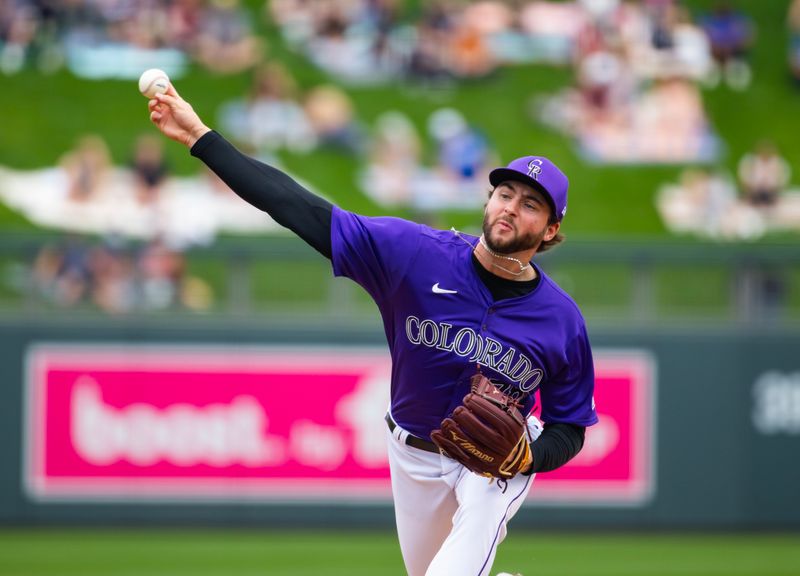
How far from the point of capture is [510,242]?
4633 millimetres

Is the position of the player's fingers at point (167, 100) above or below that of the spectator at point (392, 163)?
above

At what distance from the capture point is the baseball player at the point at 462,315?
4.55 m

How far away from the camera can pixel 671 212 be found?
16.1m

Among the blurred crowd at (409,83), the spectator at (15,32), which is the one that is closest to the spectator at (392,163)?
the blurred crowd at (409,83)

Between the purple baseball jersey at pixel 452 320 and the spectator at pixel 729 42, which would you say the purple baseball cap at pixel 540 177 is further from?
the spectator at pixel 729 42

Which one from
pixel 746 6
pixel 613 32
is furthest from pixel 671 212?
pixel 746 6

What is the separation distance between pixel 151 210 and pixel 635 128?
690 centimetres

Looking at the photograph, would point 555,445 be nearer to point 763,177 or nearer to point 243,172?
point 243,172

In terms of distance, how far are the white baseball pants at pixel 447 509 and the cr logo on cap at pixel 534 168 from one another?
1147 mm

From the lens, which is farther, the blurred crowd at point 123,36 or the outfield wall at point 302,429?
the blurred crowd at point 123,36

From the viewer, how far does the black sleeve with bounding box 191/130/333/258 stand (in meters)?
4.48

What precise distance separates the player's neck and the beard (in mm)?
53

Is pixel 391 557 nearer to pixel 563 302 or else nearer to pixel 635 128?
pixel 563 302

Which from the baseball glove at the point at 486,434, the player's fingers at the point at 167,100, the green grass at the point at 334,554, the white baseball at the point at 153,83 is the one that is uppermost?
the white baseball at the point at 153,83
